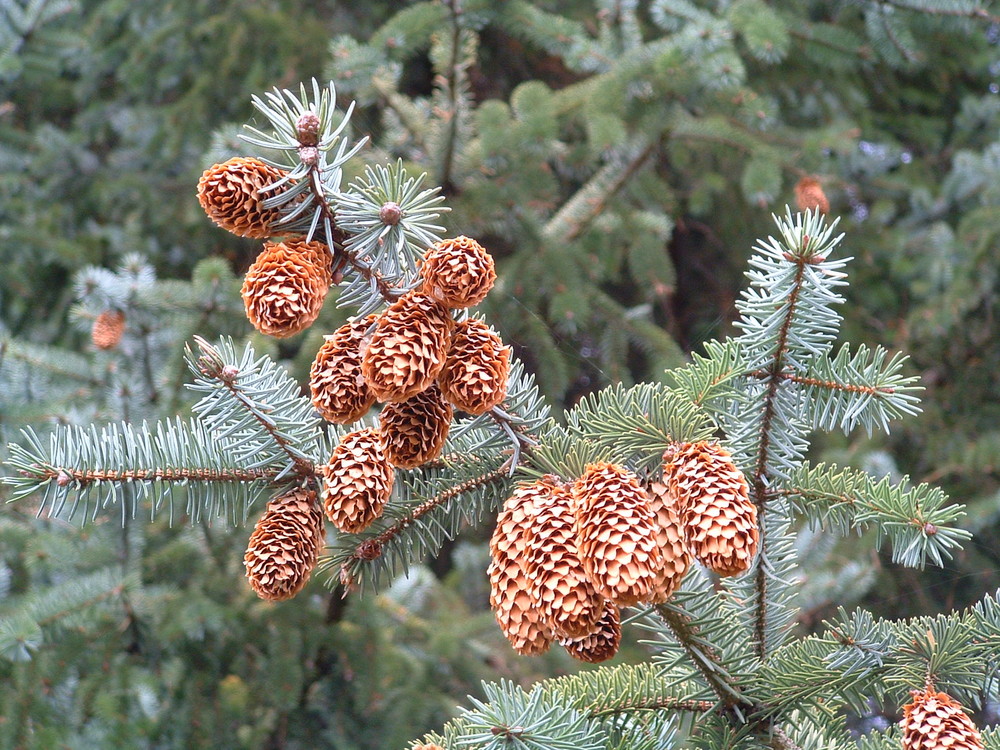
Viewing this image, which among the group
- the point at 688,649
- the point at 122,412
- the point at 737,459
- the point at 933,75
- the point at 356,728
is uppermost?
the point at 737,459

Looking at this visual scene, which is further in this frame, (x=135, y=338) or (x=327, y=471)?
(x=135, y=338)

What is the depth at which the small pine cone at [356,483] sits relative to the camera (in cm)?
83

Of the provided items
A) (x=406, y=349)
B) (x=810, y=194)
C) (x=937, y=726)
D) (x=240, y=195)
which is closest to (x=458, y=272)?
(x=406, y=349)

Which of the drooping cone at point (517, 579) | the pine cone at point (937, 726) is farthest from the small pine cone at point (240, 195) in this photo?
the pine cone at point (937, 726)

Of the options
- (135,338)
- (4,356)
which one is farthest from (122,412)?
(4,356)

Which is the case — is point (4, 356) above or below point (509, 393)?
below

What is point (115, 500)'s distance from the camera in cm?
93

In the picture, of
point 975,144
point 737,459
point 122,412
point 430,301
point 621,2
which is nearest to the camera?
point 430,301

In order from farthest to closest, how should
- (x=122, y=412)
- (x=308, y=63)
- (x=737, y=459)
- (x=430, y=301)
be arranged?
(x=308, y=63) < (x=122, y=412) < (x=737, y=459) < (x=430, y=301)

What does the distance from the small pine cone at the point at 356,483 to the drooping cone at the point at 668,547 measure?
0.27m

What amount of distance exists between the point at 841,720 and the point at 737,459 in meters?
0.31

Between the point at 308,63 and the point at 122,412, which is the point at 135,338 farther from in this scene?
the point at 308,63

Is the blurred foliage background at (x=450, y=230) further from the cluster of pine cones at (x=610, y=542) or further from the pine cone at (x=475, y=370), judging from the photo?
the cluster of pine cones at (x=610, y=542)

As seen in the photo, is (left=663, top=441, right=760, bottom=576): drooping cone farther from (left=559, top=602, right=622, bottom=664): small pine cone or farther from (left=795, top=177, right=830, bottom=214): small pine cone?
(left=795, top=177, right=830, bottom=214): small pine cone
